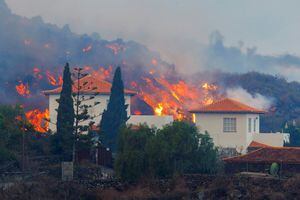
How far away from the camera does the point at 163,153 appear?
2122 inches

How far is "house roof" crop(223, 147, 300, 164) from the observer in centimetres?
5697

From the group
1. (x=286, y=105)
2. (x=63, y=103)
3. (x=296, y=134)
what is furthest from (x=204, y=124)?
(x=286, y=105)

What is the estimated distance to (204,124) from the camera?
7681cm

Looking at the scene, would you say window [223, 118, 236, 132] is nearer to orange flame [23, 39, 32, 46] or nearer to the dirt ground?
the dirt ground

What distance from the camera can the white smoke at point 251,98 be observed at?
10307cm

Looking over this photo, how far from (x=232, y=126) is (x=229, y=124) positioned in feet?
1.25

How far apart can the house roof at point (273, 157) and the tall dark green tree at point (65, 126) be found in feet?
41.9

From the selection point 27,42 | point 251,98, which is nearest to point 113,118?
point 251,98

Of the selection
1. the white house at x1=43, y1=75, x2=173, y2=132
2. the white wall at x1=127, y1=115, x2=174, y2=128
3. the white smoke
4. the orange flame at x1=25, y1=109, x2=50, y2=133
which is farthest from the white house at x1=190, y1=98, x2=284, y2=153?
the white smoke

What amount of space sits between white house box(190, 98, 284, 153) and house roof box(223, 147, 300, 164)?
46.5ft

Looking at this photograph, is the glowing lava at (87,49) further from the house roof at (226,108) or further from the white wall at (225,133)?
the white wall at (225,133)

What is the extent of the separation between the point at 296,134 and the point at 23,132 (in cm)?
3327

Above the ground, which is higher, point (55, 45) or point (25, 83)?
point (55, 45)

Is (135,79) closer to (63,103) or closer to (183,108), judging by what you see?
(183,108)
